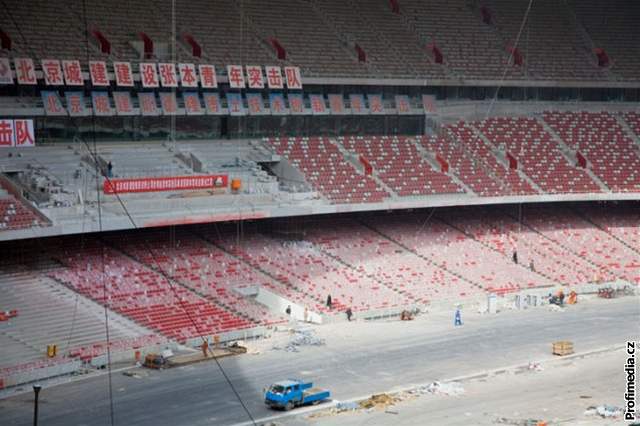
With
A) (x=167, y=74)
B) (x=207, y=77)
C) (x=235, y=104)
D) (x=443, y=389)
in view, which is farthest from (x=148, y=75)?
(x=443, y=389)

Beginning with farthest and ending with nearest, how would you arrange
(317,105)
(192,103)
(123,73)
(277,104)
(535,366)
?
(317,105)
(277,104)
(192,103)
(123,73)
(535,366)

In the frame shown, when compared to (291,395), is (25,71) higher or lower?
higher

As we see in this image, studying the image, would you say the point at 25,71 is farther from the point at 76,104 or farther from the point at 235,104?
the point at 235,104

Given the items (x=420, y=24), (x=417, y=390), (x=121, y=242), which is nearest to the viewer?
(x=417, y=390)

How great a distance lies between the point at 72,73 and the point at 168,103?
4827 mm

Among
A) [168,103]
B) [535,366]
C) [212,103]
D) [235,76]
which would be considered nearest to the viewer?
[535,366]

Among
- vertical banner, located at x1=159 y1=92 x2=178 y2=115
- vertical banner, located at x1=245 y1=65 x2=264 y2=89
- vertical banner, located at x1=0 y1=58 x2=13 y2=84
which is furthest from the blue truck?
vertical banner, located at x1=245 y1=65 x2=264 y2=89

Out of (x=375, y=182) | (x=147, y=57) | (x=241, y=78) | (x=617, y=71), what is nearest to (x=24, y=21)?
(x=147, y=57)

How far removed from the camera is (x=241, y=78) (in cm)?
5059

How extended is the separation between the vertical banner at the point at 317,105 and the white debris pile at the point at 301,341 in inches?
558

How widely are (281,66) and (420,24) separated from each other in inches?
359

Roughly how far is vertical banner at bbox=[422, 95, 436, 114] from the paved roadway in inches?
481

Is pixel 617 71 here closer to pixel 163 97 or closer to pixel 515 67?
pixel 515 67

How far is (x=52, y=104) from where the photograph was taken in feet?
153
